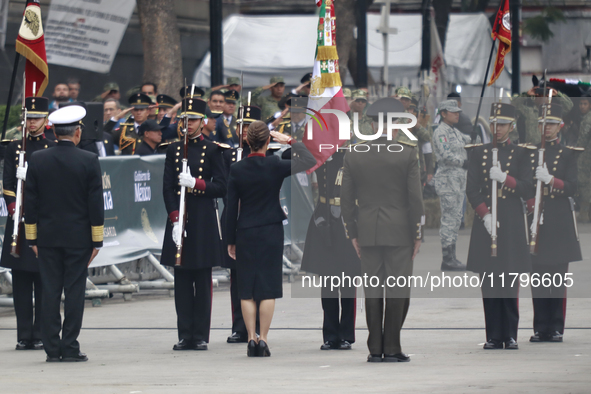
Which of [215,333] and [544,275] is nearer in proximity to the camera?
[544,275]

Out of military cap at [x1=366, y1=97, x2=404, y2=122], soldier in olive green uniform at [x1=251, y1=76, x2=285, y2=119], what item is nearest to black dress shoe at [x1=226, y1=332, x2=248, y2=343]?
military cap at [x1=366, y1=97, x2=404, y2=122]

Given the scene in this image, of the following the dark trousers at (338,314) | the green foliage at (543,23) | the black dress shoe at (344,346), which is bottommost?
the black dress shoe at (344,346)

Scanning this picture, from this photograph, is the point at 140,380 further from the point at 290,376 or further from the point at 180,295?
the point at 180,295

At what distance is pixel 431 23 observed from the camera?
21562 millimetres

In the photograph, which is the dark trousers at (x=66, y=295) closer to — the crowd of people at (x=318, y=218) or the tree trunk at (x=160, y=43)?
the crowd of people at (x=318, y=218)

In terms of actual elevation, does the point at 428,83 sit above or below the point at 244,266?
above

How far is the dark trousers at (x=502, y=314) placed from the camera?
332 inches

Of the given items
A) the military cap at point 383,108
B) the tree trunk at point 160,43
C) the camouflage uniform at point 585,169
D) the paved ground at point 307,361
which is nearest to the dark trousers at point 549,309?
the paved ground at point 307,361

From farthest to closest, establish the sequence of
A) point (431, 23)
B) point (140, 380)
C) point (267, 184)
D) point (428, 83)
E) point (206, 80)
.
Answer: point (206, 80) → point (431, 23) → point (428, 83) → point (267, 184) → point (140, 380)

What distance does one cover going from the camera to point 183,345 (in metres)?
8.78

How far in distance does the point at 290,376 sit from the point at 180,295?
5.89 ft

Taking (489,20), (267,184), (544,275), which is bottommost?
(544,275)

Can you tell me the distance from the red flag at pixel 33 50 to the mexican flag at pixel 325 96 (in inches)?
93.6

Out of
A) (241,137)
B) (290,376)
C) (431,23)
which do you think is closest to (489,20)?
(431,23)
